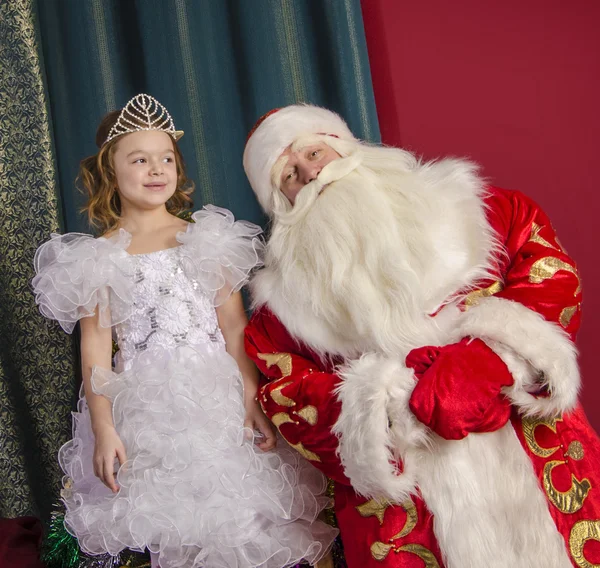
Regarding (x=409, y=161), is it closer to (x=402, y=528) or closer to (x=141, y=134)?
(x=141, y=134)

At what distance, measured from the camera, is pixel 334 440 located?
1672mm

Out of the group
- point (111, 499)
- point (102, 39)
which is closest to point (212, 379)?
point (111, 499)

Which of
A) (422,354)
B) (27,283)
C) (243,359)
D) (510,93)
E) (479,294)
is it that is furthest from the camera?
(510,93)

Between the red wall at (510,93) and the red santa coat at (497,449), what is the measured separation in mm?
865

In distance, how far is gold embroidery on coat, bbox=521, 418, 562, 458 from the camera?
5.25 ft

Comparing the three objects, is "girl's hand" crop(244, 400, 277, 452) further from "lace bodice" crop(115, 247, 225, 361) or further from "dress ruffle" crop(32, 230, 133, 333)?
"dress ruffle" crop(32, 230, 133, 333)

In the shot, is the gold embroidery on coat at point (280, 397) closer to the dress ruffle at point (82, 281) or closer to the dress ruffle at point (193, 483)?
the dress ruffle at point (193, 483)

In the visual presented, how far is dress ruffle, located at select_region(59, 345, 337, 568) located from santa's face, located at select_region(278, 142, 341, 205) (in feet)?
1.65

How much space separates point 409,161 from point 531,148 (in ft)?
2.61

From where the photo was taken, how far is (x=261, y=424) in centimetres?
191

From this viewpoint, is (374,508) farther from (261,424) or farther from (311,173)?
(311,173)

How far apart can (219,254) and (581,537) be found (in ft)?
3.72

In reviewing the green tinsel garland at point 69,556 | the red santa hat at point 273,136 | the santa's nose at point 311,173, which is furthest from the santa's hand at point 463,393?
the green tinsel garland at point 69,556

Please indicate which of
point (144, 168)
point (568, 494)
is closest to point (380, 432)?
point (568, 494)
